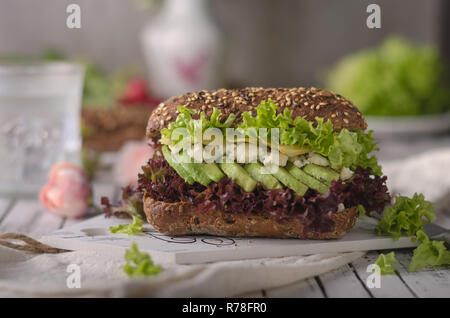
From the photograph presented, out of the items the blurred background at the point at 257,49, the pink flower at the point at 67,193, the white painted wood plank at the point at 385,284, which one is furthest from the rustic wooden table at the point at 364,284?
the blurred background at the point at 257,49

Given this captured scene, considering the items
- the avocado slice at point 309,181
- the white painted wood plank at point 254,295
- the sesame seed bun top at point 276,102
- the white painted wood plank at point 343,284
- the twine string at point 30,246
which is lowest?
the white painted wood plank at point 254,295

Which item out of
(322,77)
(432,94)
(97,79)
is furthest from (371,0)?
(97,79)

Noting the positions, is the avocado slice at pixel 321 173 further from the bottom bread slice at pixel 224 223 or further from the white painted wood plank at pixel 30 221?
the white painted wood plank at pixel 30 221

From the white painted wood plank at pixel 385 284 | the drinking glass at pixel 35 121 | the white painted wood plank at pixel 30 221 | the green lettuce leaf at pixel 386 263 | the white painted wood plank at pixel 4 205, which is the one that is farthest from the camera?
the drinking glass at pixel 35 121

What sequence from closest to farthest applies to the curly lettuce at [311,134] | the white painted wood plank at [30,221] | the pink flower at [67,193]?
the curly lettuce at [311,134], the white painted wood plank at [30,221], the pink flower at [67,193]

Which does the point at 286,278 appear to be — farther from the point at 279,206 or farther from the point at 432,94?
the point at 432,94

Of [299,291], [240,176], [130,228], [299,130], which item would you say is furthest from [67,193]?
[299,291]

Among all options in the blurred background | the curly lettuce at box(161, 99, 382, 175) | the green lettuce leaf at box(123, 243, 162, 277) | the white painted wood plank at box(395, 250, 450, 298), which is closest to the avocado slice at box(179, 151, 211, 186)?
the curly lettuce at box(161, 99, 382, 175)
